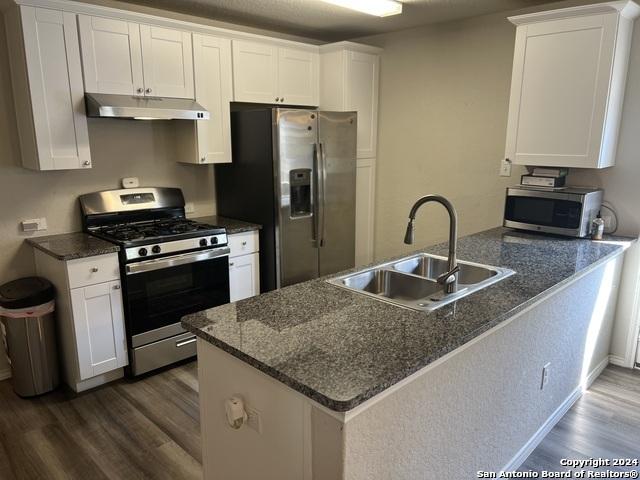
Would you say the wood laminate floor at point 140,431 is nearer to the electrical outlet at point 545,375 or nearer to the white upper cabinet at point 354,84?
the electrical outlet at point 545,375

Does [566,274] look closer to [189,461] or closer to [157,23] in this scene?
[189,461]

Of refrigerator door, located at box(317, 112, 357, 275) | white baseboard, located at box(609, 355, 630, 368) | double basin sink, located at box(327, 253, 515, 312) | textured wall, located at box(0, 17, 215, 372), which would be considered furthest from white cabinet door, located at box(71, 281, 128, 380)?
white baseboard, located at box(609, 355, 630, 368)

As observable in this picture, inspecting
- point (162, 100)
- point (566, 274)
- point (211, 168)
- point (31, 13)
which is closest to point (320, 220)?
point (211, 168)

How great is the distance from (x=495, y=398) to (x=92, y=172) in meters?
2.95

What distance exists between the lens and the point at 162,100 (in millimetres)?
3209

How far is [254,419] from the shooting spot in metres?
1.53

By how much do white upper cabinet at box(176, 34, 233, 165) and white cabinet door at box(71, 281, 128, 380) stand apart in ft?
3.92

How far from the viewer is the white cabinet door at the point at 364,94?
4066 millimetres

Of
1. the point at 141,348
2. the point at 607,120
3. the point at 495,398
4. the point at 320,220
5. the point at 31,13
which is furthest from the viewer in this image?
the point at 320,220

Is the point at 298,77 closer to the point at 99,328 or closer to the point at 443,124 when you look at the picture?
the point at 443,124

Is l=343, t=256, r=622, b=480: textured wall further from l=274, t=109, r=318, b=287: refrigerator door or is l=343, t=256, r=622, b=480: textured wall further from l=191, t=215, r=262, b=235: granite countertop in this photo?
l=191, t=215, r=262, b=235: granite countertop

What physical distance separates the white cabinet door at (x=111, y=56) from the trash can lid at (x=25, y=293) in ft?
4.14

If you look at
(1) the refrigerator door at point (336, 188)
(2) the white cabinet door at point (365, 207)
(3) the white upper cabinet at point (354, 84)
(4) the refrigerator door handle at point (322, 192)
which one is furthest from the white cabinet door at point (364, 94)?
(4) the refrigerator door handle at point (322, 192)

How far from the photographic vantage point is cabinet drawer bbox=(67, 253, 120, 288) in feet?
9.02
